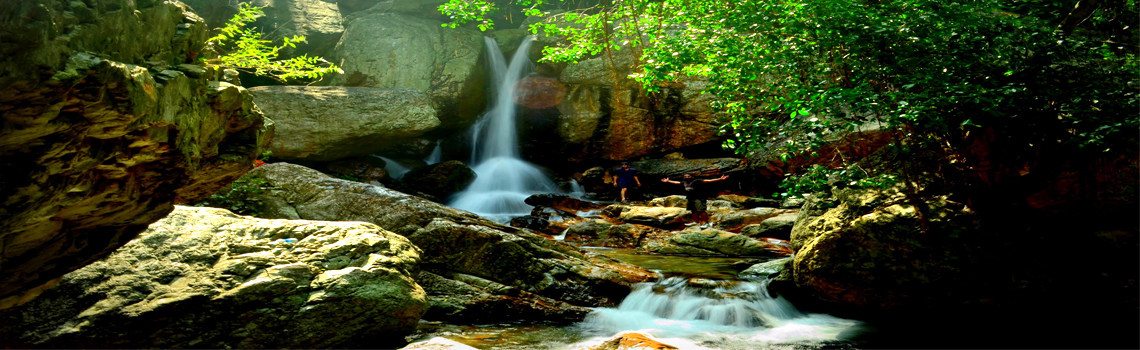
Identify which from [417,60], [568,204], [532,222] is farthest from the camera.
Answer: [417,60]

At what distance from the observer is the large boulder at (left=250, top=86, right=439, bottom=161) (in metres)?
15.9

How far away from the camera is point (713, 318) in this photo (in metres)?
6.35

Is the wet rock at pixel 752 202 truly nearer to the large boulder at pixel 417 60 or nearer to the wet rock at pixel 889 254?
the wet rock at pixel 889 254

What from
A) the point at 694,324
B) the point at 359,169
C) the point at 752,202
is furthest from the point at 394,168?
the point at 694,324

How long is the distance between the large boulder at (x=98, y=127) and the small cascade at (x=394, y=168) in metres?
15.2

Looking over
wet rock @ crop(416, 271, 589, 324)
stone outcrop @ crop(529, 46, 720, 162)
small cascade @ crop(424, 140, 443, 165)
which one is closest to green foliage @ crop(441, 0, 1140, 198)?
wet rock @ crop(416, 271, 589, 324)

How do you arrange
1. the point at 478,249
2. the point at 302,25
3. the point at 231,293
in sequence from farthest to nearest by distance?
1. the point at 302,25
2. the point at 478,249
3. the point at 231,293

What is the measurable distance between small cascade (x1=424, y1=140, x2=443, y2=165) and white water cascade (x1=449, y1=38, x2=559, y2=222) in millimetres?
1196

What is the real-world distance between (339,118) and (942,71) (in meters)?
15.9

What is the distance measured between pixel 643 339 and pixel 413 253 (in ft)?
8.09

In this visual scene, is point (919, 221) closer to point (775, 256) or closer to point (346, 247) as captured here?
point (775, 256)

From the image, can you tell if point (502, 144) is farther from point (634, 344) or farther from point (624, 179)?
point (634, 344)

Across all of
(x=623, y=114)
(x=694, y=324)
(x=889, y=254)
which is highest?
(x=623, y=114)

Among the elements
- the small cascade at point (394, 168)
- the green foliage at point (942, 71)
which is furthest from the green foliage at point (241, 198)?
the small cascade at point (394, 168)
